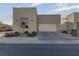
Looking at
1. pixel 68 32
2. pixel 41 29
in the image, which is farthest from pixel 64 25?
pixel 41 29

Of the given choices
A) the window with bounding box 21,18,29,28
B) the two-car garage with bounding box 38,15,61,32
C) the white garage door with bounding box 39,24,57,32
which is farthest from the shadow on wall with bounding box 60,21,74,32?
the window with bounding box 21,18,29,28

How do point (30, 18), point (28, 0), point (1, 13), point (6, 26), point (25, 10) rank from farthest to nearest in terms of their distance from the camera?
point (30, 18)
point (25, 10)
point (1, 13)
point (6, 26)
point (28, 0)

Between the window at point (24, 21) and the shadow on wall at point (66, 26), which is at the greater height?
the window at point (24, 21)

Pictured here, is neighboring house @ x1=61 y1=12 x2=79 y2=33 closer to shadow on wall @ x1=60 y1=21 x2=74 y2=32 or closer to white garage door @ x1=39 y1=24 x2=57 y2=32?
shadow on wall @ x1=60 y1=21 x2=74 y2=32

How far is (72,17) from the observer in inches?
879

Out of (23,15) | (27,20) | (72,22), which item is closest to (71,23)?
(72,22)

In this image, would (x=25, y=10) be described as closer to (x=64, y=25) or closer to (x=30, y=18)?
(x=30, y=18)

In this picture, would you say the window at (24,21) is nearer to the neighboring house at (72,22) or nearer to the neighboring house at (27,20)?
the neighboring house at (27,20)

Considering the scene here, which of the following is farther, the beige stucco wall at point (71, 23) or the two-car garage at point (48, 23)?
the two-car garage at point (48, 23)

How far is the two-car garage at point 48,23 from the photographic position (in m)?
22.1

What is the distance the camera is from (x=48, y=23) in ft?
77.6

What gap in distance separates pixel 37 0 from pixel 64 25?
18.3 metres

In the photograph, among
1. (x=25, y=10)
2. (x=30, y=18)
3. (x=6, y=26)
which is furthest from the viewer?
(x=30, y=18)

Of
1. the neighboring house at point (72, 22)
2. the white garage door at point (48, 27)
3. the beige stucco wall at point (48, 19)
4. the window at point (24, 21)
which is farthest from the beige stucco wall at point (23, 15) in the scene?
Answer: the neighboring house at point (72, 22)
